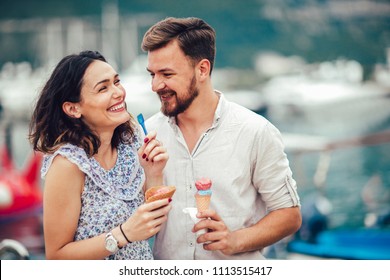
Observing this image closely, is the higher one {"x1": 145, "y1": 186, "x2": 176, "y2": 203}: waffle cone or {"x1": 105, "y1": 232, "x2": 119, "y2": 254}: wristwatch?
{"x1": 145, "y1": 186, "x2": 176, "y2": 203}: waffle cone

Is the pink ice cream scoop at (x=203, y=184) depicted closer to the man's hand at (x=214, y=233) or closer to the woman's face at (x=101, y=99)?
the man's hand at (x=214, y=233)

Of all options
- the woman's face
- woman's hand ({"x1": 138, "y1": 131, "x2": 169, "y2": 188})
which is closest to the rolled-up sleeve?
woman's hand ({"x1": 138, "y1": 131, "x2": 169, "y2": 188})

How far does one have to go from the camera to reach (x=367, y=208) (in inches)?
235

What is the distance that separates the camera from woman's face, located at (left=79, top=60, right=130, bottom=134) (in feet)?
5.18

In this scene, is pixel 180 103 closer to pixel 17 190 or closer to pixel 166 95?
pixel 166 95

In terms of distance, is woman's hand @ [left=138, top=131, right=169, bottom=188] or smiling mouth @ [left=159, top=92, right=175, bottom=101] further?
smiling mouth @ [left=159, top=92, right=175, bottom=101]

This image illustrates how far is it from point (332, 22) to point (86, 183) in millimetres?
4350

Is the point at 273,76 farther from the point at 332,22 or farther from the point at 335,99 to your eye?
the point at 332,22

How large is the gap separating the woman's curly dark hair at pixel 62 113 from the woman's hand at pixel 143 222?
219 mm

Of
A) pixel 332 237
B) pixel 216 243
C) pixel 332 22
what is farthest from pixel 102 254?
pixel 332 22

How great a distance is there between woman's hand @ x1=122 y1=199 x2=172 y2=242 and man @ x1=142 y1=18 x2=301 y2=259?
0.53 ft

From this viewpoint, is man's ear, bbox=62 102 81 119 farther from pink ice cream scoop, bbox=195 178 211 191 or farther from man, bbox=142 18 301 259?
pink ice cream scoop, bbox=195 178 211 191

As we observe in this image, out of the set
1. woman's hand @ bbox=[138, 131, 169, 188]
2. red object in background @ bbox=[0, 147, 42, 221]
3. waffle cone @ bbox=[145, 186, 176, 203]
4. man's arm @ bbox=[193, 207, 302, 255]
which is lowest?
red object in background @ bbox=[0, 147, 42, 221]

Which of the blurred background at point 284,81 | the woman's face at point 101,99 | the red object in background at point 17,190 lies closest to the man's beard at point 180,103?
the woman's face at point 101,99
